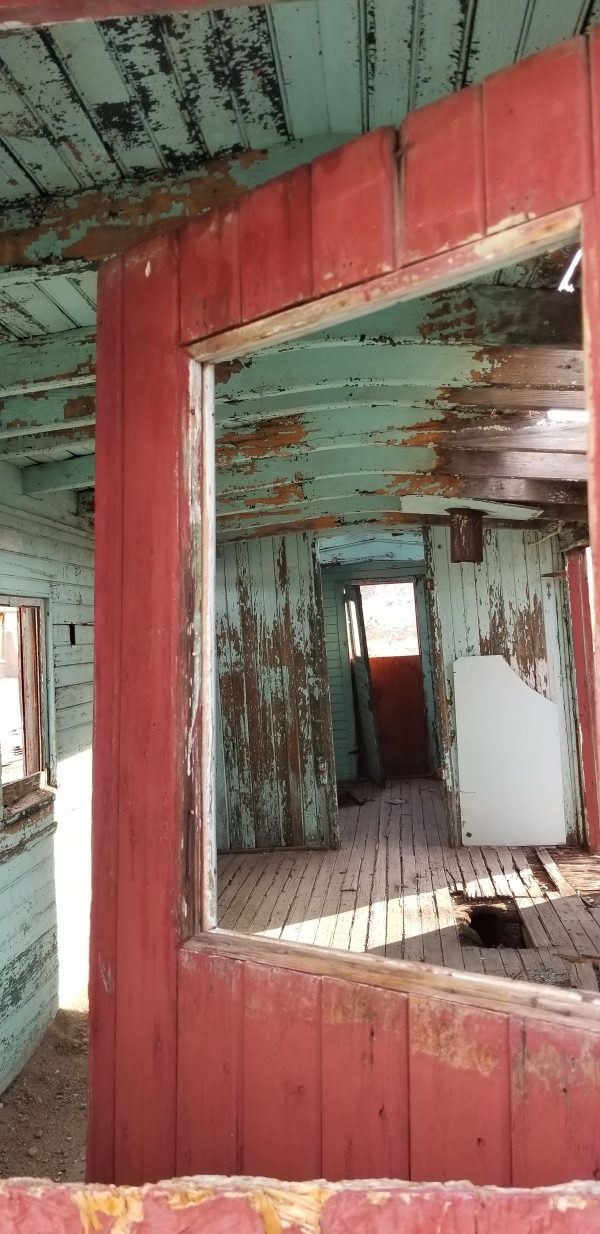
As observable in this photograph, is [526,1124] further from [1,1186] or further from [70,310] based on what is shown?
[70,310]

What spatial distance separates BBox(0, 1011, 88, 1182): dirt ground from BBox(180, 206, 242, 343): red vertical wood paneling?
390 cm

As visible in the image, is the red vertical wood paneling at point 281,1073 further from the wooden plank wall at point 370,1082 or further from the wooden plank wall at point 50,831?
the wooden plank wall at point 50,831

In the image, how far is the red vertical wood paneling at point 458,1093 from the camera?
1205mm

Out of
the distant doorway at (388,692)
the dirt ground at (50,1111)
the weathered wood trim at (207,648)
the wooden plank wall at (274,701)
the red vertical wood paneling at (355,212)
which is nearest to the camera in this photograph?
the red vertical wood paneling at (355,212)

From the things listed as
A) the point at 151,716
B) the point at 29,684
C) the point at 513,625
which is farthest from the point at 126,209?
the point at 513,625

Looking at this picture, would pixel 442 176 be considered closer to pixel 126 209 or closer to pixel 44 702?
pixel 126 209

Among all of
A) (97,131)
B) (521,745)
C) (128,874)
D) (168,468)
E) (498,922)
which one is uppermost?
(97,131)

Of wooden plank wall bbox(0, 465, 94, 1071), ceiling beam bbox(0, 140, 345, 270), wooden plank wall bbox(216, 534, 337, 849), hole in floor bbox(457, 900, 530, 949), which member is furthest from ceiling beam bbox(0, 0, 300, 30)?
wooden plank wall bbox(216, 534, 337, 849)

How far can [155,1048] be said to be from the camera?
5.08 ft

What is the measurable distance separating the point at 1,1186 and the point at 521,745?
20.9ft

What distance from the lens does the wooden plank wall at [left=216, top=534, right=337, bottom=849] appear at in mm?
7062

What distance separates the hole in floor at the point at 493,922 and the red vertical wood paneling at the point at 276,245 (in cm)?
447

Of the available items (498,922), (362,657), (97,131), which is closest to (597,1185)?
(97,131)

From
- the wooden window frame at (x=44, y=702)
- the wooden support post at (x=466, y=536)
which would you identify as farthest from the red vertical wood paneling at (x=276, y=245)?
the wooden support post at (x=466, y=536)
